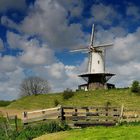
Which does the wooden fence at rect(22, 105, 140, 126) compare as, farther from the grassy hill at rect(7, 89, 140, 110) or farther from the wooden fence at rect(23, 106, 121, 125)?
the grassy hill at rect(7, 89, 140, 110)

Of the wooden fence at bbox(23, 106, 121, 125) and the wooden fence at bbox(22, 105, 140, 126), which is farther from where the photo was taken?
the wooden fence at bbox(23, 106, 121, 125)

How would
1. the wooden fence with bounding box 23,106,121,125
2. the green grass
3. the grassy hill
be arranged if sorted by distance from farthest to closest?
the grassy hill → the wooden fence with bounding box 23,106,121,125 → the green grass

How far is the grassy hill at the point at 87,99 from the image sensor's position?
3046 inches

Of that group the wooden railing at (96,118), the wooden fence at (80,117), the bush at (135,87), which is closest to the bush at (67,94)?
the bush at (135,87)

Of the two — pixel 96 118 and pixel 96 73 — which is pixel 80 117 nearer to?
pixel 96 118

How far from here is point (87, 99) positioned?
82.4 meters

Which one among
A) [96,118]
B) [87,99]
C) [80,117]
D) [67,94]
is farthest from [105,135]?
[67,94]

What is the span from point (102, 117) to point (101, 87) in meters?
61.9

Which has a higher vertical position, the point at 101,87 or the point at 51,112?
the point at 101,87

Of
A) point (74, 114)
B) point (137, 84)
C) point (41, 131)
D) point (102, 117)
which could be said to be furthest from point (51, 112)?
point (137, 84)

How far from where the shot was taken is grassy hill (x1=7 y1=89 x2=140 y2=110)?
77375 millimetres

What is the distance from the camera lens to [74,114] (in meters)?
37.1

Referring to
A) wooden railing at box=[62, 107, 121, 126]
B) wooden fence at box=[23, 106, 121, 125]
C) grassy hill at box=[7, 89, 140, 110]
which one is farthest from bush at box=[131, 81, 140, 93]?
wooden fence at box=[23, 106, 121, 125]

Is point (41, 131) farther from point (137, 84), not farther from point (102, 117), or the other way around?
point (137, 84)
